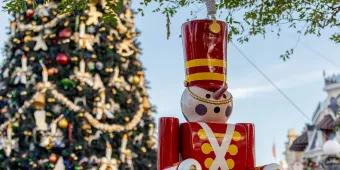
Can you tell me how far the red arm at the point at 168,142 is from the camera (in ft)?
17.0

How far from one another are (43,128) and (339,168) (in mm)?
5578

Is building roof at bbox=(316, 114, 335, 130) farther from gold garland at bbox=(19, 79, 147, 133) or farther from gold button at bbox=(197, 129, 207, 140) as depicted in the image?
gold button at bbox=(197, 129, 207, 140)

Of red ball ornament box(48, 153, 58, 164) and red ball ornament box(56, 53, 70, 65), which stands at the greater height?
red ball ornament box(56, 53, 70, 65)

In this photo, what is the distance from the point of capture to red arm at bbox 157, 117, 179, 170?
517 centimetres

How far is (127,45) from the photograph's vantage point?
14875mm

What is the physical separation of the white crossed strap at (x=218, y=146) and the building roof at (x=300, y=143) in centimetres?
2841

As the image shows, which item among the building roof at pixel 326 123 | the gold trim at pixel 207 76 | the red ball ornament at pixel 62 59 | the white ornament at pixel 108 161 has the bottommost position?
the building roof at pixel 326 123

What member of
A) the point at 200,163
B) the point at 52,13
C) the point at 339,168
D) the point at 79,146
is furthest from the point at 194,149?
the point at 52,13

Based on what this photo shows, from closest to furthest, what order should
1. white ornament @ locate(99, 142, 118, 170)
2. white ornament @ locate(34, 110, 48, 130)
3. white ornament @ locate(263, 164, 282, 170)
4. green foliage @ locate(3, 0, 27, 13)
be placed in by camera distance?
white ornament @ locate(263, 164, 282, 170) < green foliage @ locate(3, 0, 27, 13) < white ornament @ locate(34, 110, 48, 130) < white ornament @ locate(99, 142, 118, 170)

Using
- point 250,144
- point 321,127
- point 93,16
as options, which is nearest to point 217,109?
point 250,144

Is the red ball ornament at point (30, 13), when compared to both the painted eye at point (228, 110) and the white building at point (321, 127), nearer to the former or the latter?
the painted eye at point (228, 110)

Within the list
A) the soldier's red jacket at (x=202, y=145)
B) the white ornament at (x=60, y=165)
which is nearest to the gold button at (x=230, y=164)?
the soldier's red jacket at (x=202, y=145)

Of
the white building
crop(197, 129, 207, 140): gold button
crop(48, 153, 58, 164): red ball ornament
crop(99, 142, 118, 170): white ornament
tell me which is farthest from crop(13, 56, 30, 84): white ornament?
the white building

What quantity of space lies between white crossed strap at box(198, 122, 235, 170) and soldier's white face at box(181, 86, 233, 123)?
9 cm
